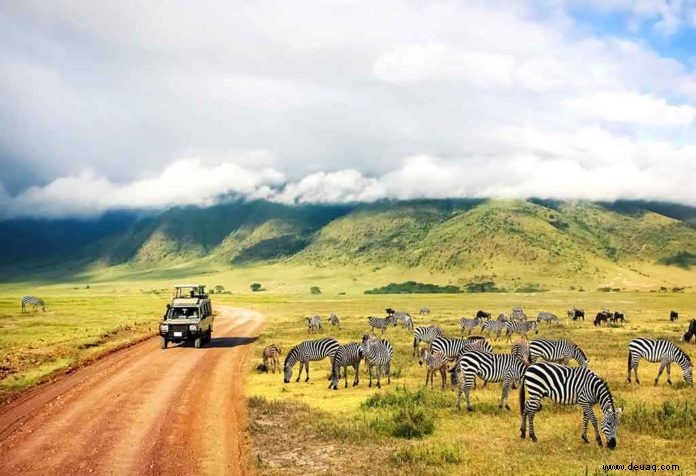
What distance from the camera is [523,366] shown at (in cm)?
2259

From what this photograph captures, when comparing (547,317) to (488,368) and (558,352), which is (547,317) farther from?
(488,368)

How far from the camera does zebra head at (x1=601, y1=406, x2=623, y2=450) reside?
1648cm

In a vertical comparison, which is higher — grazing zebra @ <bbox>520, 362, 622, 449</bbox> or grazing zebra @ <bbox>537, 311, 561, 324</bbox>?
grazing zebra @ <bbox>520, 362, 622, 449</bbox>

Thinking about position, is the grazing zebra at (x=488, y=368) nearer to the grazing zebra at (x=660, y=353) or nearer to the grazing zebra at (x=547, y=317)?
the grazing zebra at (x=660, y=353)

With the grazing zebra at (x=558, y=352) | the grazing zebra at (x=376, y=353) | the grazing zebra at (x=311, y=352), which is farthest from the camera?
the grazing zebra at (x=311, y=352)

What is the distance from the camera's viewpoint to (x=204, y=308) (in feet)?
140

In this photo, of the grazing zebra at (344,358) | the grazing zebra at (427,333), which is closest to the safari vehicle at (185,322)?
the grazing zebra at (427,333)

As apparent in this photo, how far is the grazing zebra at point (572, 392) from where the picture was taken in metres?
16.8

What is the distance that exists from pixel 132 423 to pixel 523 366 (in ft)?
49.8

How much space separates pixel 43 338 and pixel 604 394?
150 ft

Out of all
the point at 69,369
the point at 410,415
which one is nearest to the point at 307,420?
the point at 410,415

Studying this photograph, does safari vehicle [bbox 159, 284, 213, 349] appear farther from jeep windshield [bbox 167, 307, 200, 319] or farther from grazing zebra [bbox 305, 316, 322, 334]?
grazing zebra [bbox 305, 316, 322, 334]

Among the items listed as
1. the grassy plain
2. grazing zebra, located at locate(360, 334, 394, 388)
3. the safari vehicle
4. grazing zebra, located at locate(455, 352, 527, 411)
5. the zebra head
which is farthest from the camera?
the safari vehicle

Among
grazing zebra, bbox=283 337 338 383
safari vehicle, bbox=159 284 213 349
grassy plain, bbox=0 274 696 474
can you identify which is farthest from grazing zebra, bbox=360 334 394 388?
safari vehicle, bbox=159 284 213 349
